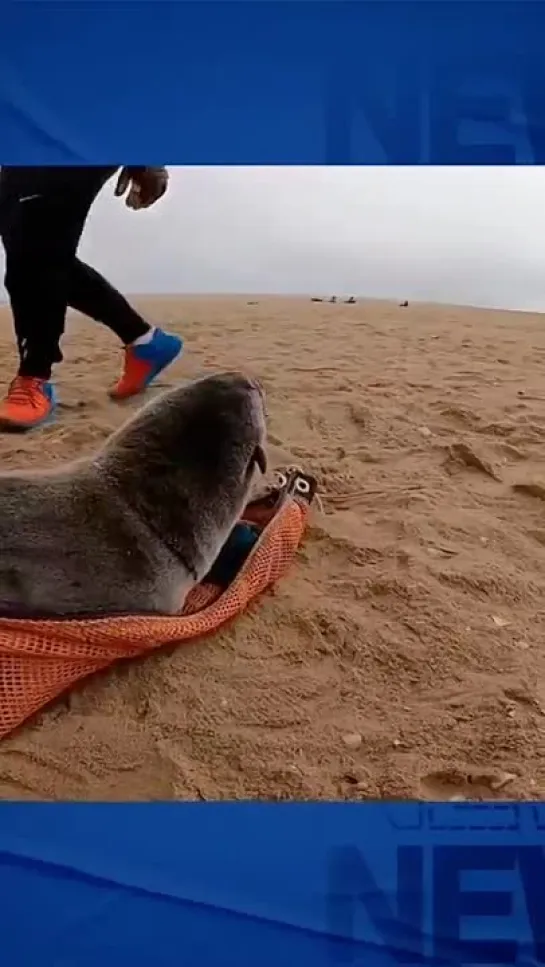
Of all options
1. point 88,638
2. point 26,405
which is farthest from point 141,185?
point 88,638

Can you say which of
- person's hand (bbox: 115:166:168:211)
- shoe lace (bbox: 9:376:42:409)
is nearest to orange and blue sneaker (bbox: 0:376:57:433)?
shoe lace (bbox: 9:376:42:409)

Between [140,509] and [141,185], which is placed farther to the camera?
[140,509]

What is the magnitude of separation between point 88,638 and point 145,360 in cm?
26

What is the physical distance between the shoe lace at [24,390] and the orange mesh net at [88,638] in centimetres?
20

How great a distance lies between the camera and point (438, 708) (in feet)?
3.10

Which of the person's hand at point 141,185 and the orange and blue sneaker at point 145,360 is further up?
the person's hand at point 141,185

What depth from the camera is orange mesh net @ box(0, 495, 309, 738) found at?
93cm

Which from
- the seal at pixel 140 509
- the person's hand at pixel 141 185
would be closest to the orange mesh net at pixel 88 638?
the seal at pixel 140 509

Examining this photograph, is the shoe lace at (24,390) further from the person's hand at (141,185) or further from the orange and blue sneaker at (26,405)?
the person's hand at (141,185)

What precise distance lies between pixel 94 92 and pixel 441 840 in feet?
2.10

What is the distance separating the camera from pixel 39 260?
99 cm

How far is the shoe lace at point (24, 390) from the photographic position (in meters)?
1.00

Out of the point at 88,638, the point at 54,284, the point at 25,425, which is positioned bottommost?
the point at 88,638

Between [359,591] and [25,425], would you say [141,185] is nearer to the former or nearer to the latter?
[25,425]
